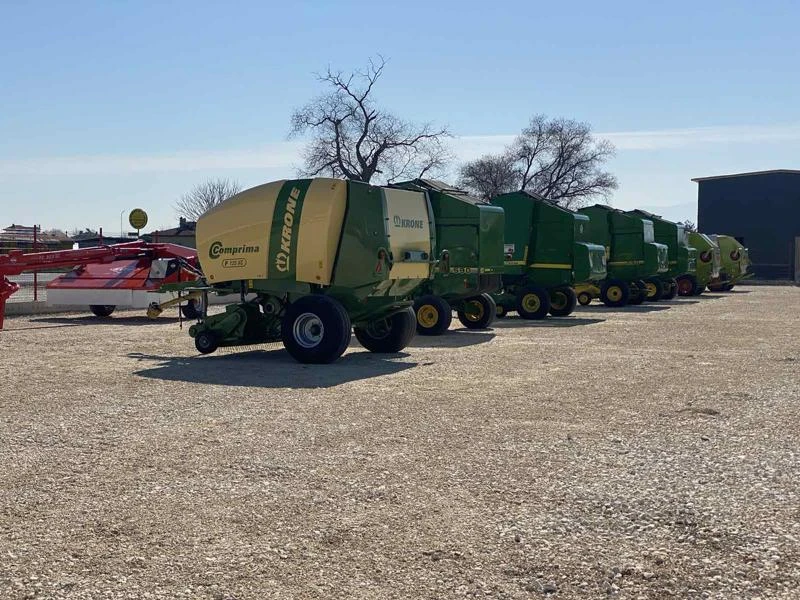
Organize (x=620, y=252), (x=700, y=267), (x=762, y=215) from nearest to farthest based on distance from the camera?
(x=620, y=252)
(x=700, y=267)
(x=762, y=215)

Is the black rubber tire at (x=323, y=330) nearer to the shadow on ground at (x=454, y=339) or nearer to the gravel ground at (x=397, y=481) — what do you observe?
the gravel ground at (x=397, y=481)

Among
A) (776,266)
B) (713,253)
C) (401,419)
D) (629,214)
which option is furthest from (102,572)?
(776,266)

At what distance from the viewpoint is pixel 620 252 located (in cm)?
3005

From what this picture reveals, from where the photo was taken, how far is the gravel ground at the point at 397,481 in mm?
4570

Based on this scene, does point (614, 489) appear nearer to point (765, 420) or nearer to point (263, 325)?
point (765, 420)

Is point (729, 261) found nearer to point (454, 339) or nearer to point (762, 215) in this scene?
Result: point (762, 215)

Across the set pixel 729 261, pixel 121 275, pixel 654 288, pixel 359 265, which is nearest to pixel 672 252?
pixel 654 288

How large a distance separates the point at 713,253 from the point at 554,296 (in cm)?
1614

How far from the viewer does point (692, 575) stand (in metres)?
4.54

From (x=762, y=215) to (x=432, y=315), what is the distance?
156 ft

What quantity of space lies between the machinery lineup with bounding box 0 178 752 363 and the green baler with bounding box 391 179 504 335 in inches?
1.0

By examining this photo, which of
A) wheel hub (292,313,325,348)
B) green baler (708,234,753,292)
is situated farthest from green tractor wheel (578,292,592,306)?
wheel hub (292,313,325,348)

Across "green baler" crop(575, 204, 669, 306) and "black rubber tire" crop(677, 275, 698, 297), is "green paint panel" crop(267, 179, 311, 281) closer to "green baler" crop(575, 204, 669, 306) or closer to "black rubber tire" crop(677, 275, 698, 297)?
"green baler" crop(575, 204, 669, 306)

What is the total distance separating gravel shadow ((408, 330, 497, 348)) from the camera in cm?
1595
